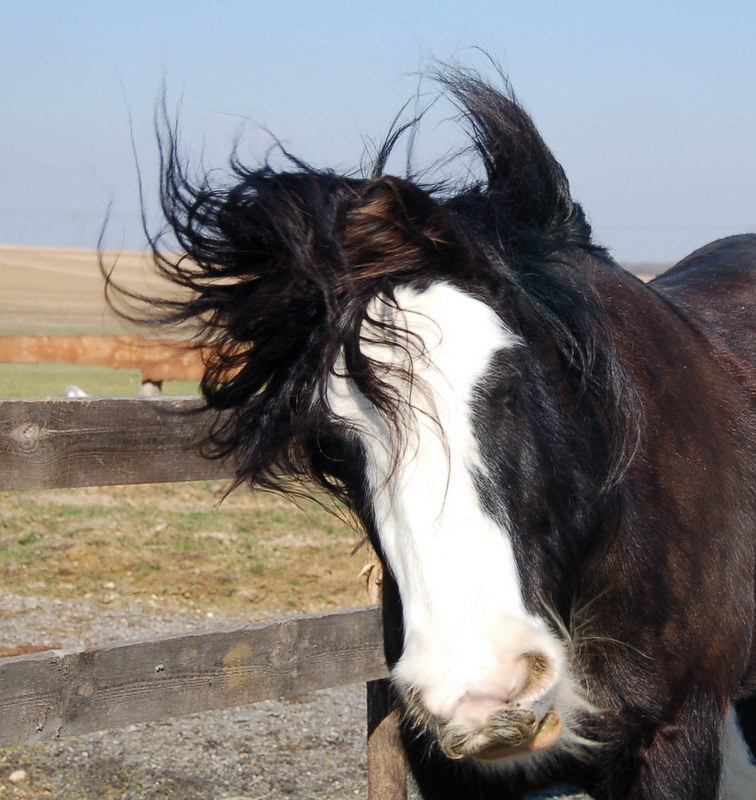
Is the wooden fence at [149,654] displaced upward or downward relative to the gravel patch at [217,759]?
upward

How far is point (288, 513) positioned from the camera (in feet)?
29.6

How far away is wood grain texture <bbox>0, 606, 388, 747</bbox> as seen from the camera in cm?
291

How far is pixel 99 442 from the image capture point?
11.0ft

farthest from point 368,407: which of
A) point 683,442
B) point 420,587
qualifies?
point 683,442

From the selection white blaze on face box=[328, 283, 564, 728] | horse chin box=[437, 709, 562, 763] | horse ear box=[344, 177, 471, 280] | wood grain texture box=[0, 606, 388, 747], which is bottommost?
wood grain texture box=[0, 606, 388, 747]

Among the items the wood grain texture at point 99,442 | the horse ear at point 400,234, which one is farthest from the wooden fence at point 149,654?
the horse ear at point 400,234

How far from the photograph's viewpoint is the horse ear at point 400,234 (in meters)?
2.29

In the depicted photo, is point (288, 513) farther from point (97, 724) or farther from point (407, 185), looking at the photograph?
point (407, 185)

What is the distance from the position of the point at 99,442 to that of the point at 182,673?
32.2 inches

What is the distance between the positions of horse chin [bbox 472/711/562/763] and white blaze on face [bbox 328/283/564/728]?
0.33ft

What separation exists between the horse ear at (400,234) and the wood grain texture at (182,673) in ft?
5.10

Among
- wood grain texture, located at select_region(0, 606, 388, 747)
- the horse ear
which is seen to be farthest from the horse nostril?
wood grain texture, located at select_region(0, 606, 388, 747)

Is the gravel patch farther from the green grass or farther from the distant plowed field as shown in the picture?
the distant plowed field

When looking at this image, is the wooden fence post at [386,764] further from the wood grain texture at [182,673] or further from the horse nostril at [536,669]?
the horse nostril at [536,669]
